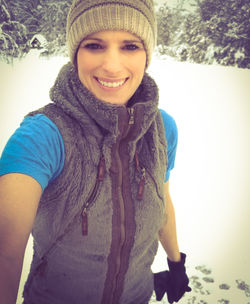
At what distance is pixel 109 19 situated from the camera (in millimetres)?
998

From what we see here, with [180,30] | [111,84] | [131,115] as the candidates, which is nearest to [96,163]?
[131,115]

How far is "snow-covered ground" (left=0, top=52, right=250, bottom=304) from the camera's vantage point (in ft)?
8.79

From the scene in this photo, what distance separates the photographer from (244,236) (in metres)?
3.17

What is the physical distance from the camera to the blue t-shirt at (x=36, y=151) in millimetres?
754

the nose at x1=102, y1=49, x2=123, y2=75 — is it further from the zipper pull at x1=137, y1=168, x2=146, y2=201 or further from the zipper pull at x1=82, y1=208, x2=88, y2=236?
the zipper pull at x1=82, y1=208, x2=88, y2=236

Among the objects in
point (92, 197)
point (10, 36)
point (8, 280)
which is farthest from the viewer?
point (10, 36)

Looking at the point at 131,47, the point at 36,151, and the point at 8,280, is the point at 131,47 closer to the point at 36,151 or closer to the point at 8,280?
the point at 36,151

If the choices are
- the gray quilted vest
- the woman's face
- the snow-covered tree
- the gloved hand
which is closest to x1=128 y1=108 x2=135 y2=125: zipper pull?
the gray quilted vest

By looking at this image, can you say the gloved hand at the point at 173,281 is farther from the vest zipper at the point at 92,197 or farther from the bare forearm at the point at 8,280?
the bare forearm at the point at 8,280

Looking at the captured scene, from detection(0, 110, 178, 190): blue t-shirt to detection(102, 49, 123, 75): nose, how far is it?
35 cm

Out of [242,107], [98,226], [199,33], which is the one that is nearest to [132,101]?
[98,226]

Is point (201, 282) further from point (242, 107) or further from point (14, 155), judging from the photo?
Result: point (242, 107)

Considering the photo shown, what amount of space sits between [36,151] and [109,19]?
644 mm

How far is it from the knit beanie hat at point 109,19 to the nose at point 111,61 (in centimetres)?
10
